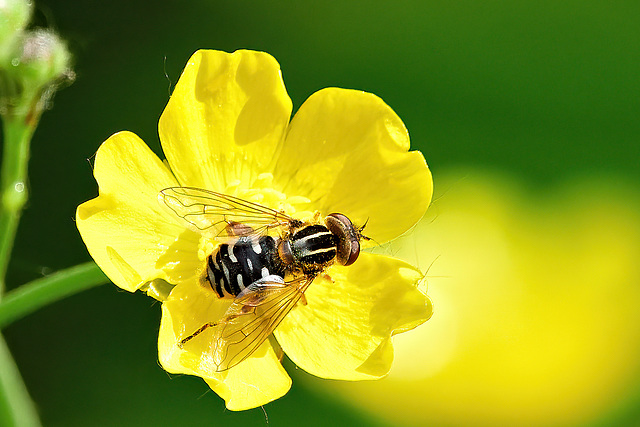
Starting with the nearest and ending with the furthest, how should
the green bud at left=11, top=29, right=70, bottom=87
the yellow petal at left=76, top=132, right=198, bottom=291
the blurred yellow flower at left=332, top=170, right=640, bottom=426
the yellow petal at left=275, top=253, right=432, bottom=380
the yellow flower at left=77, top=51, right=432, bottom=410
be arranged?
Result: the yellow petal at left=76, top=132, right=198, bottom=291 → the yellow flower at left=77, top=51, right=432, bottom=410 → the yellow petal at left=275, top=253, right=432, bottom=380 → the green bud at left=11, top=29, right=70, bottom=87 → the blurred yellow flower at left=332, top=170, right=640, bottom=426

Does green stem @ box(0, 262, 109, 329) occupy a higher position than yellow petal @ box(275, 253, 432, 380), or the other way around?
yellow petal @ box(275, 253, 432, 380)

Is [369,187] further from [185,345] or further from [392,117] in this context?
[185,345]

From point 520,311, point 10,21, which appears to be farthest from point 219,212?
point 520,311

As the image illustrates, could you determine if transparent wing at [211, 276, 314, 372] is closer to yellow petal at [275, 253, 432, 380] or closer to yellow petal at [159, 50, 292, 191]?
yellow petal at [275, 253, 432, 380]

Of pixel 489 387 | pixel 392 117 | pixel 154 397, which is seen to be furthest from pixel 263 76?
pixel 489 387

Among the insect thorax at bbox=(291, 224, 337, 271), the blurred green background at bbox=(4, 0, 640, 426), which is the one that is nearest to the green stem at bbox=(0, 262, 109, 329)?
the insect thorax at bbox=(291, 224, 337, 271)

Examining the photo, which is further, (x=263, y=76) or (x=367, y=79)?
(x=367, y=79)

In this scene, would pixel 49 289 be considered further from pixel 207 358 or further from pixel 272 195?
pixel 272 195
